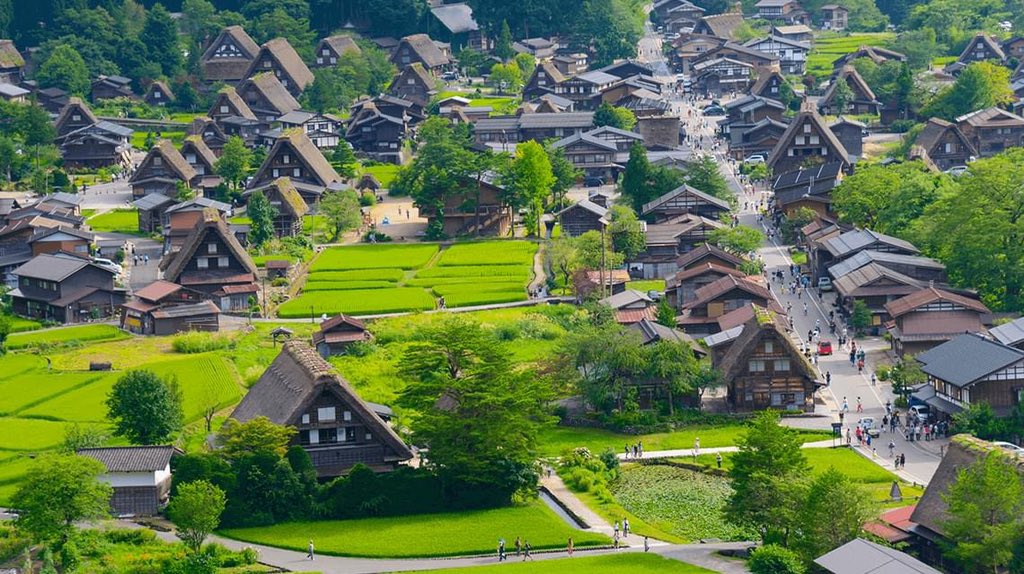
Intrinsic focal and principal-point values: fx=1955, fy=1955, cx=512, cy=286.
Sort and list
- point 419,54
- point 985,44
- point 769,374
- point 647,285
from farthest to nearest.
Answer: point 419,54 < point 985,44 < point 647,285 < point 769,374

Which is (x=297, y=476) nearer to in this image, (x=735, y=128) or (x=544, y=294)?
(x=544, y=294)

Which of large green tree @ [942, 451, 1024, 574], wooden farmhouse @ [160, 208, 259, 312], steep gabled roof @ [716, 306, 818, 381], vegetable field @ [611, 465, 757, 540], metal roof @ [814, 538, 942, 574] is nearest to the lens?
metal roof @ [814, 538, 942, 574]

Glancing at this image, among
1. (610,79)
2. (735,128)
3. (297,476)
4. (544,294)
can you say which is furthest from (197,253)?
(610,79)

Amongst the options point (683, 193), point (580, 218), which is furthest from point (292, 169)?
point (683, 193)

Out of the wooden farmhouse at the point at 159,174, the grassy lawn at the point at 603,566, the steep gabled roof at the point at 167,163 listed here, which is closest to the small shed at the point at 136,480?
the grassy lawn at the point at 603,566

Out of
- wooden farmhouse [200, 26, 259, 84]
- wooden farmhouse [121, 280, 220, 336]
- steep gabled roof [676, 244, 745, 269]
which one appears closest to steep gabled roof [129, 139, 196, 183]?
wooden farmhouse [121, 280, 220, 336]

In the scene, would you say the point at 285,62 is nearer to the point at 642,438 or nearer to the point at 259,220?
the point at 259,220

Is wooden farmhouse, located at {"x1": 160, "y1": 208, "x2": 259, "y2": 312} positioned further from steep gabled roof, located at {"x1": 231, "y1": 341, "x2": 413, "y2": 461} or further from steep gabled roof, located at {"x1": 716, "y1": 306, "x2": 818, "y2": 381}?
steep gabled roof, located at {"x1": 716, "y1": 306, "x2": 818, "y2": 381}
